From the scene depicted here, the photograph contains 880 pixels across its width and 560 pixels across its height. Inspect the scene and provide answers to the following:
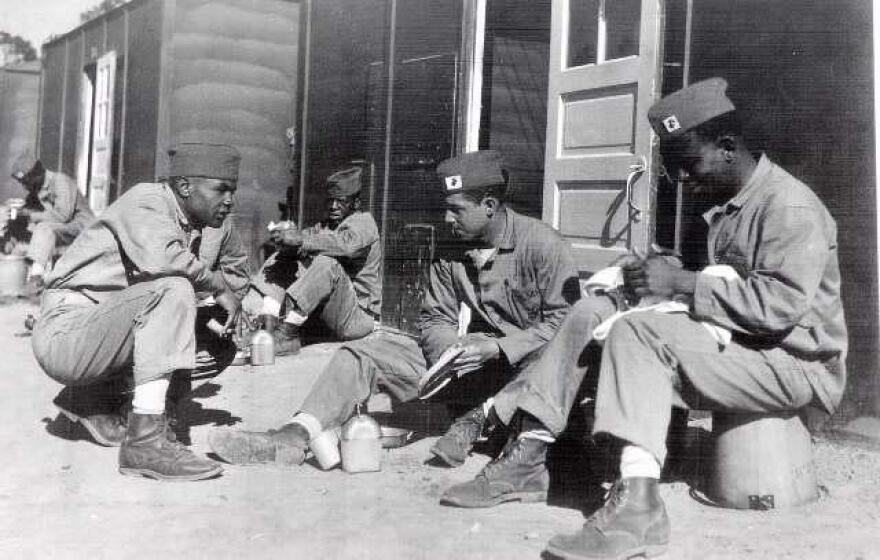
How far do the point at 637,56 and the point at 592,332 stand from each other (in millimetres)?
2568

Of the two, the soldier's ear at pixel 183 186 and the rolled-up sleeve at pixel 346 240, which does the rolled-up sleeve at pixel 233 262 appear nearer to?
the rolled-up sleeve at pixel 346 240

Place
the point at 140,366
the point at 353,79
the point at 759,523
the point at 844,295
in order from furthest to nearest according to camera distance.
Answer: the point at 353,79 → the point at 844,295 → the point at 140,366 → the point at 759,523

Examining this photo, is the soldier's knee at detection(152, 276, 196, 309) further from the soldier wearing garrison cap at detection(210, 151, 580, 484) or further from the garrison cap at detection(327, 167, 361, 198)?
the garrison cap at detection(327, 167, 361, 198)

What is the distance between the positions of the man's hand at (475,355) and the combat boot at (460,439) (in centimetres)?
22

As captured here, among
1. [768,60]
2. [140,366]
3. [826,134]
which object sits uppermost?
[768,60]

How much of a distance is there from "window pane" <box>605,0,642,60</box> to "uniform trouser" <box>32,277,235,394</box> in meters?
3.03

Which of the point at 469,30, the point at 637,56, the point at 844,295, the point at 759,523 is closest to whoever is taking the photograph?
the point at 759,523

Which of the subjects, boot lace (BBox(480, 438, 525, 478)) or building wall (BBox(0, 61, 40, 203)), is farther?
building wall (BBox(0, 61, 40, 203))

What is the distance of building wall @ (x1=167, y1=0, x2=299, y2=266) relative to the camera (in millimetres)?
10148

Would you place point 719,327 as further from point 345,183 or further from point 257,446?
point 345,183

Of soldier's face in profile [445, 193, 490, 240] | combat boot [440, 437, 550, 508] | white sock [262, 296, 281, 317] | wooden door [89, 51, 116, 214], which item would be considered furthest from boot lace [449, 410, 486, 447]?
wooden door [89, 51, 116, 214]

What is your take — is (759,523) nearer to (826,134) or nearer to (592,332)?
(592,332)

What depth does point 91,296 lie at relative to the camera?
406 cm

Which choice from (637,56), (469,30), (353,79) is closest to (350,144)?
(353,79)
